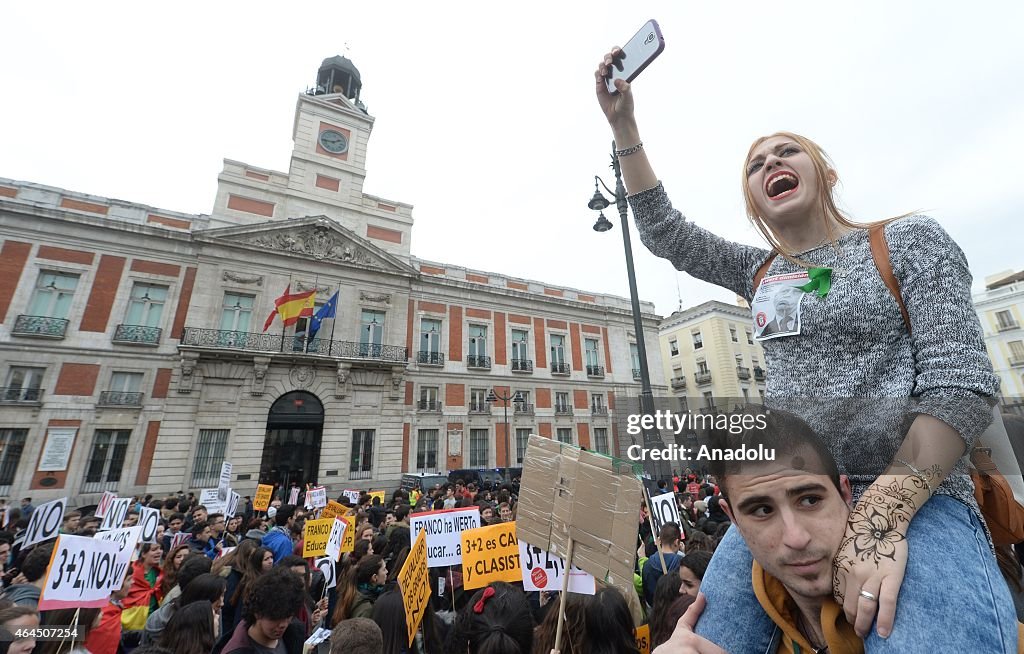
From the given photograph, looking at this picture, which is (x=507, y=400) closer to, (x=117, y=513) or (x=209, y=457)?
(x=209, y=457)

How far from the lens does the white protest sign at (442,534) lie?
508 centimetres

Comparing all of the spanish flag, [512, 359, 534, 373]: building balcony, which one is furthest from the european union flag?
[512, 359, 534, 373]: building balcony

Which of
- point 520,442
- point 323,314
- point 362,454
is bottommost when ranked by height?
point 362,454

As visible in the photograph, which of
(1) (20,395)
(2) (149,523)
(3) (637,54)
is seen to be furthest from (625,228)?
(1) (20,395)

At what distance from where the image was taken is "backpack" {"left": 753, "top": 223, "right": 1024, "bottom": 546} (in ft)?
3.74

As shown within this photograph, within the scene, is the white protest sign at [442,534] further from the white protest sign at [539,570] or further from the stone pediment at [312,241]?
the stone pediment at [312,241]

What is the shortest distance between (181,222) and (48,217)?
426 centimetres

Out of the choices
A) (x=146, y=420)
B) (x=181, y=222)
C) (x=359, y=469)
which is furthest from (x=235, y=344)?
(x=359, y=469)

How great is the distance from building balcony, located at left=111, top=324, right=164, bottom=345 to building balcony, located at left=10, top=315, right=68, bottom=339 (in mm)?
1594

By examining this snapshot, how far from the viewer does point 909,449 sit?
1.07 m

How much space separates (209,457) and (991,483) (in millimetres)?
22013

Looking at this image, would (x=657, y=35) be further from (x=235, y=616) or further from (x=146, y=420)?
(x=146, y=420)

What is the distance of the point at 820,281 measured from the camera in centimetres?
139

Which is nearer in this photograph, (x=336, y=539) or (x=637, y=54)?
(x=637, y=54)
